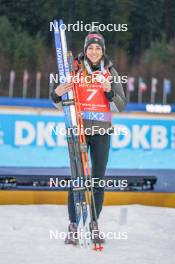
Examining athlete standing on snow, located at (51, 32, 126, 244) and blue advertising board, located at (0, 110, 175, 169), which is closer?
athlete standing on snow, located at (51, 32, 126, 244)

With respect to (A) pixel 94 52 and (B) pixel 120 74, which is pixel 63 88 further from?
(B) pixel 120 74

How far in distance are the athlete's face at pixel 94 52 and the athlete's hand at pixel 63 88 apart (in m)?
0.22

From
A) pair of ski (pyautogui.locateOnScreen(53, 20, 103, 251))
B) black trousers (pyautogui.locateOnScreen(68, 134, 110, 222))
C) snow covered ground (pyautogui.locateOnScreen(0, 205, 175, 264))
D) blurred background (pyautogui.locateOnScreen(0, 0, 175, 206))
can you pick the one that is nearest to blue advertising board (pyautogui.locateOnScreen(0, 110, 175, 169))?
blurred background (pyautogui.locateOnScreen(0, 0, 175, 206))

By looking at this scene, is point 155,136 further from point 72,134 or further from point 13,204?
point 72,134

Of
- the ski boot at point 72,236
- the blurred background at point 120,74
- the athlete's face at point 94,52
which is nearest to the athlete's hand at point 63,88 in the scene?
the athlete's face at point 94,52

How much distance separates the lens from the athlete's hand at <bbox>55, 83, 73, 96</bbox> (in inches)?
148

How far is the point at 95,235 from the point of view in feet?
12.3

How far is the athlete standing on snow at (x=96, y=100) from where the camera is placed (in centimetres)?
383

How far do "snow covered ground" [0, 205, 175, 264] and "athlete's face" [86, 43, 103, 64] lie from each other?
1124 mm

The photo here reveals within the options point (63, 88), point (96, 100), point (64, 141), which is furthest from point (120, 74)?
point (63, 88)

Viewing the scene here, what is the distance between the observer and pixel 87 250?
3.67 m

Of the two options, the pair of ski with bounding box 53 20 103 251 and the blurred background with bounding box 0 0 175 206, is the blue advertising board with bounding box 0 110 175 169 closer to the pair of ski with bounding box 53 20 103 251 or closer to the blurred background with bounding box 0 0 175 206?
the blurred background with bounding box 0 0 175 206

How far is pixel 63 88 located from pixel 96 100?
0.77 ft

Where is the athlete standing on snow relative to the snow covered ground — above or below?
above
